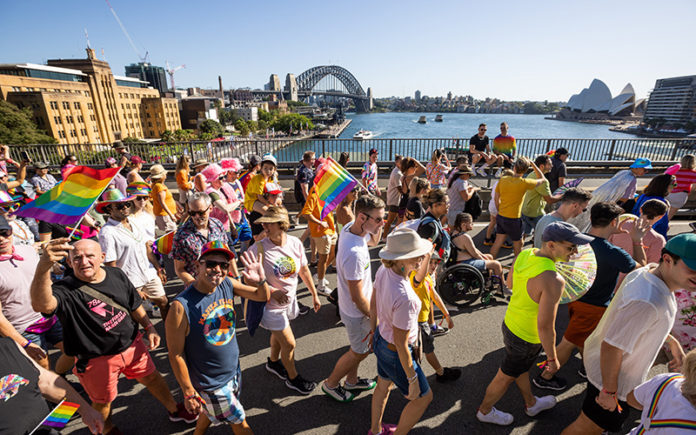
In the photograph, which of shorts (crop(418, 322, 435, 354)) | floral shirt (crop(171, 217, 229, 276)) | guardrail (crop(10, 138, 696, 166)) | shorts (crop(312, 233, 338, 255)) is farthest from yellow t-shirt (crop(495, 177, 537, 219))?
guardrail (crop(10, 138, 696, 166))

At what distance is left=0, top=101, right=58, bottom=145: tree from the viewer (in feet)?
177

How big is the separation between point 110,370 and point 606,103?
15089 cm

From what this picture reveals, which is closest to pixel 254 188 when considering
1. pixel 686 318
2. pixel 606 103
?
pixel 686 318

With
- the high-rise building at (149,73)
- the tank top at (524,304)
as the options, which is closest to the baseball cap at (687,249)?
the tank top at (524,304)

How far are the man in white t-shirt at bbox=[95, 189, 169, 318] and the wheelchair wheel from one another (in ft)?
11.6

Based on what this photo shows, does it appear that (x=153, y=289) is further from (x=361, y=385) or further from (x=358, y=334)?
(x=361, y=385)

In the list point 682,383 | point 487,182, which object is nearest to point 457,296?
point 682,383

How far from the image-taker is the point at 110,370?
2.51 meters

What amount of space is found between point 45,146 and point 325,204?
35.0 ft

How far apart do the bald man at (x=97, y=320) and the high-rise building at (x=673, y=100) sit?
5881 inches

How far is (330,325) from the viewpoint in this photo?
167 inches

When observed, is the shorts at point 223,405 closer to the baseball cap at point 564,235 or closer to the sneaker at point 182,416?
the sneaker at point 182,416

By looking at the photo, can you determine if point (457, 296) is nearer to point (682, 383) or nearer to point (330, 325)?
point (330, 325)

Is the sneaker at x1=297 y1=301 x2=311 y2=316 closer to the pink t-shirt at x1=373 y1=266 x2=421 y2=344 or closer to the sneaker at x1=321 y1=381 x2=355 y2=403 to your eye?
the sneaker at x1=321 y1=381 x2=355 y2=403
